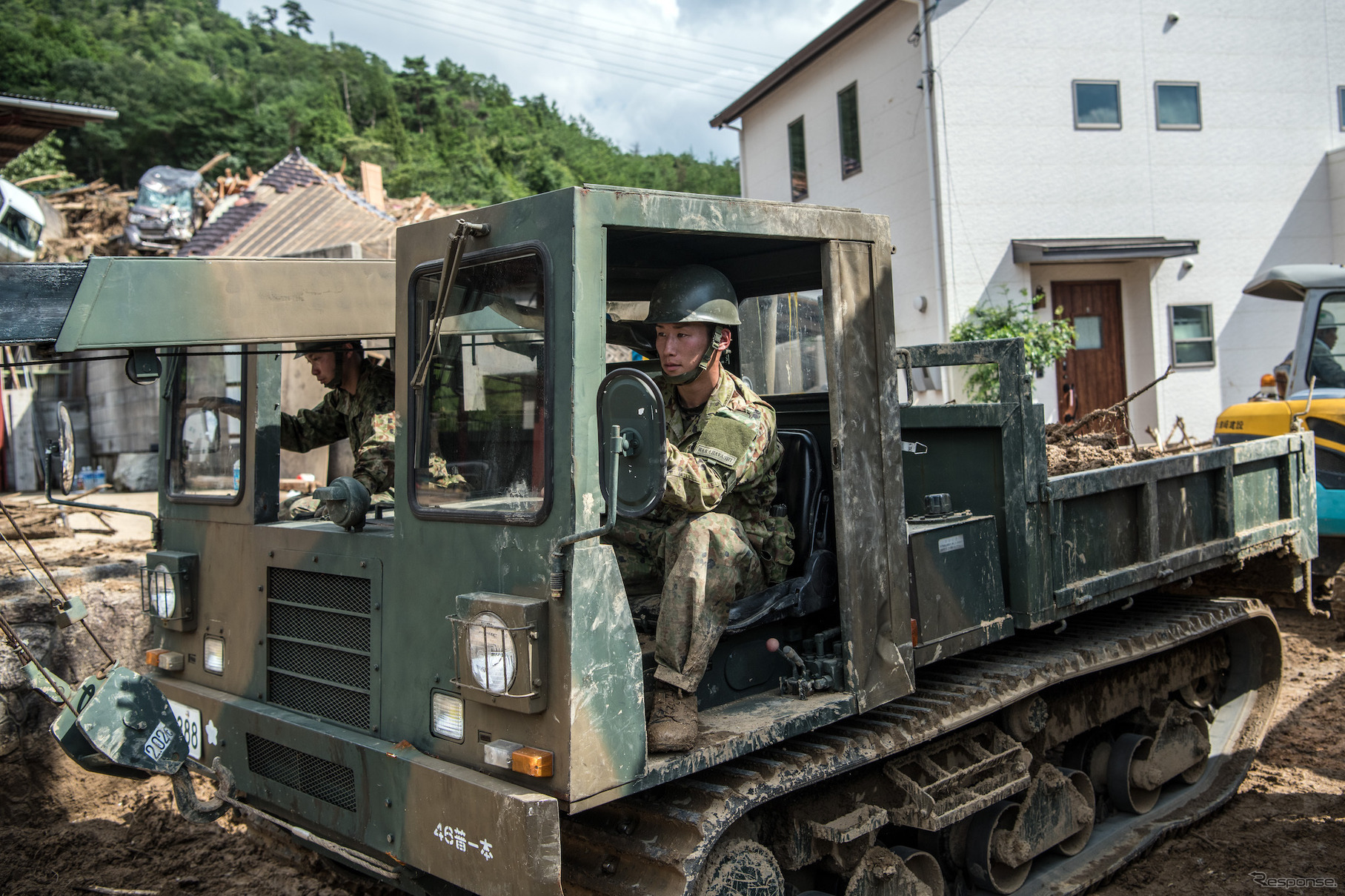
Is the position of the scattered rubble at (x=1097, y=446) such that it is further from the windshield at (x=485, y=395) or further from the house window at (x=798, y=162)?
the house window at (x=798, y=162)

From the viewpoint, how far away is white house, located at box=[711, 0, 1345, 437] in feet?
48.0

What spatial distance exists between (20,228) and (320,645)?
1588 cm

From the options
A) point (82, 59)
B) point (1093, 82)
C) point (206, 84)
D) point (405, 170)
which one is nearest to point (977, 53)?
point (1093, 82)

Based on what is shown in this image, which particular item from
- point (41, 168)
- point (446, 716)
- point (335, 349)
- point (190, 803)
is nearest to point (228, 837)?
point (190, 803)

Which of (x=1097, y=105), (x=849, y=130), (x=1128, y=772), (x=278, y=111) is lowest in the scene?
(x=1128, y=772)

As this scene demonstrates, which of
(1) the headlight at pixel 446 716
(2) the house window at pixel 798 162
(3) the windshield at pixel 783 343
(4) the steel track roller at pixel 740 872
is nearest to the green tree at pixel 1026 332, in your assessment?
(2) the house window at pixel 798 162

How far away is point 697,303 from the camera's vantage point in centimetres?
335

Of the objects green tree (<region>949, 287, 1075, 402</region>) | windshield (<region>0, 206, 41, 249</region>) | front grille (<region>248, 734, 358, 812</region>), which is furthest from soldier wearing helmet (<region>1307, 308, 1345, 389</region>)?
windshield (<region>0, 206, 41, 249</region>)

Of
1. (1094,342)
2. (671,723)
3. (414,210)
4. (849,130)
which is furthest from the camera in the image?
(414,210)

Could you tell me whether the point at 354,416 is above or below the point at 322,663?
above

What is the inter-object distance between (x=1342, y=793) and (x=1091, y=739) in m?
1.44

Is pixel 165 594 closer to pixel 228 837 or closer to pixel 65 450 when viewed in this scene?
pixel 65 450

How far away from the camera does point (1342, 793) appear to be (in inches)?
205

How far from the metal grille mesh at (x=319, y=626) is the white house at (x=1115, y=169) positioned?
40.1ft
